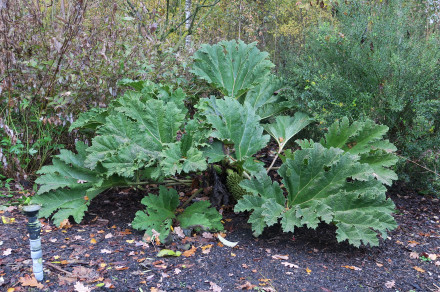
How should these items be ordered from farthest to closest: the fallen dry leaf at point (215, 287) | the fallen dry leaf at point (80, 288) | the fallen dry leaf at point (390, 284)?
the fallen dry leaf at point (390, 284)
the fallen dry leaf at point (215, 287)
the fallen dry leaf at point (80, 288)

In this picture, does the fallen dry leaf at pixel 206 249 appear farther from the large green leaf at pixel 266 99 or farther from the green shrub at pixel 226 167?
the large green leaf at pixel 266 99

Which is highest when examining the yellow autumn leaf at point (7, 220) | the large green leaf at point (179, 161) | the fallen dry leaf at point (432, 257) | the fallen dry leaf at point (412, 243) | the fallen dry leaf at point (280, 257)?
the large green leaf at point (179, 161)

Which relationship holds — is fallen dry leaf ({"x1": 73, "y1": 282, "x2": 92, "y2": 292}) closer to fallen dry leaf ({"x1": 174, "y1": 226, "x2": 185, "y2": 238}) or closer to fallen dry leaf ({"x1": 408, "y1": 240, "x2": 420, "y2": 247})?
fallen dry leaf ({"x1": 174, "y1": 226, "x2": 185, "y2": 238})

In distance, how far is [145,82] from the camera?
12.3ft

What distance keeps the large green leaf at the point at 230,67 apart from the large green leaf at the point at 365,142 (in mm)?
1059

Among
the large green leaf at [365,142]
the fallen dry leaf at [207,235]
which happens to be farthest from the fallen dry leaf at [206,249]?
the large green leaf at [365,142]

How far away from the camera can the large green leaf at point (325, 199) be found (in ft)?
8.89

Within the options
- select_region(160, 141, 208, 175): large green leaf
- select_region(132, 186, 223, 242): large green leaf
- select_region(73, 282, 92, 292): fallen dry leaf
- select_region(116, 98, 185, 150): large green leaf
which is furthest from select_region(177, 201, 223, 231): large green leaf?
select_region(73, 282, 92, 292): fallen dry leaf

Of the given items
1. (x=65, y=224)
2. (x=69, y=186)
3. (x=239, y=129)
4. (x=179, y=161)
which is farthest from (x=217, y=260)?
(x=69, y=186)

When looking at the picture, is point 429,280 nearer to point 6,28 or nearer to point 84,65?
point 84,65

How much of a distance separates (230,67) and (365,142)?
5.21 ft

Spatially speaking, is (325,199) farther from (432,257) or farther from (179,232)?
(179,232)

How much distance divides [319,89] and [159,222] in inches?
80.2

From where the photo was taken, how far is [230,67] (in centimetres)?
403
